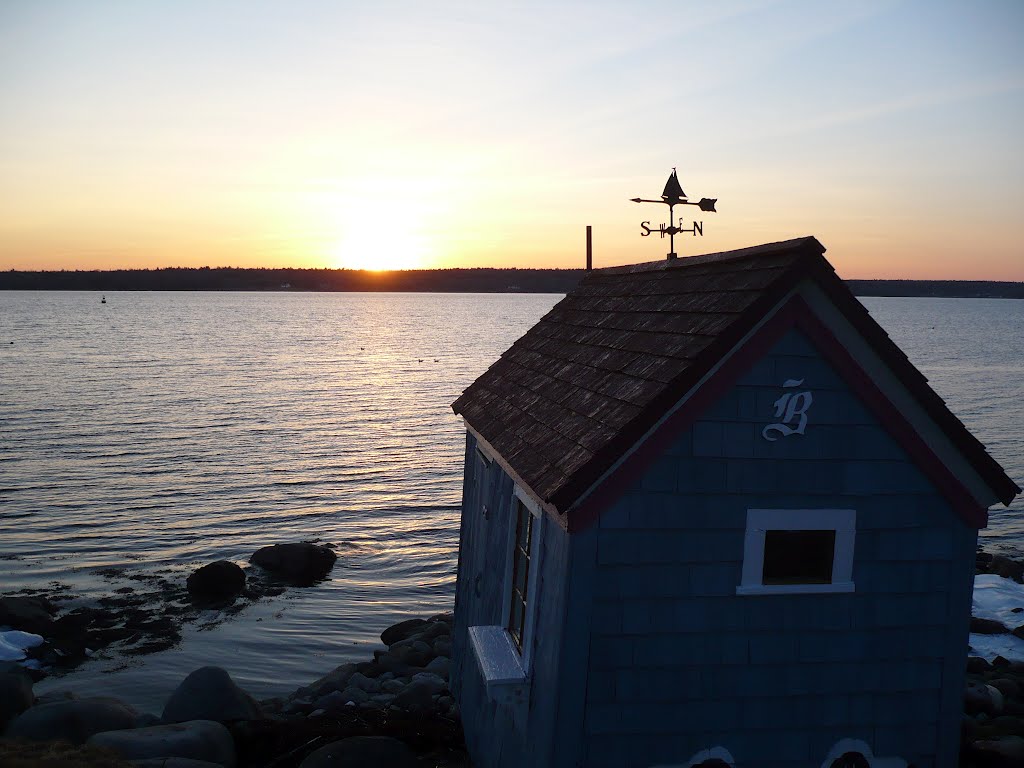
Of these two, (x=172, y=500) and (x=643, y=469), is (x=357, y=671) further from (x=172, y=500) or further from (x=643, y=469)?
(x=172, y=500)

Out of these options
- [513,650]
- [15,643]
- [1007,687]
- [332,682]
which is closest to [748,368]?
[513,650]

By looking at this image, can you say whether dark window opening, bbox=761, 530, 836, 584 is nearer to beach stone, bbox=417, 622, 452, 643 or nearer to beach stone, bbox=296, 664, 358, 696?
beach stone, bbox=296, 664, 358, 696

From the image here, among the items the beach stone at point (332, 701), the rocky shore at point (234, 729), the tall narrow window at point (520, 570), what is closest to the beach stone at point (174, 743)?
the rocky shore at point (234, 729)

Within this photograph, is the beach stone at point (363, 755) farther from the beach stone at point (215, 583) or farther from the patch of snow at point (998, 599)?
the patch of snow at point (998, 599)

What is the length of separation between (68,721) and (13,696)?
7.08 ft

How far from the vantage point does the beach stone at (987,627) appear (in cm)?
1719

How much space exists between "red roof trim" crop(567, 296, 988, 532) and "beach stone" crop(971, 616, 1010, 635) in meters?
13.0

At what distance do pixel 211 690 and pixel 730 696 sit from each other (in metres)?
7.64

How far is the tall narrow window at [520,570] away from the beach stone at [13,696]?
7983mm

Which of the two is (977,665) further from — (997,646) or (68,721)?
(68,721)

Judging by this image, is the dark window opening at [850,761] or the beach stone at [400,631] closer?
the dark window opening at [850,761]

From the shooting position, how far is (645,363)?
21.6 feet

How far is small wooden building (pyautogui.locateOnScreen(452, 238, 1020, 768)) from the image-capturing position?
19.5ft

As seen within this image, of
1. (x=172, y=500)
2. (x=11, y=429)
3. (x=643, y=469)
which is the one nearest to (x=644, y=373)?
(x=643, y=469)
